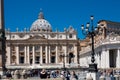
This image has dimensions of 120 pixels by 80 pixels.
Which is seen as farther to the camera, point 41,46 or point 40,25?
point 40,25

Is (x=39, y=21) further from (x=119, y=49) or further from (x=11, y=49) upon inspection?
(x=119, y=49)

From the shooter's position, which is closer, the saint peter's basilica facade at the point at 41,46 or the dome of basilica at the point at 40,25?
the saint peter's basilica facade at the point at 41,46

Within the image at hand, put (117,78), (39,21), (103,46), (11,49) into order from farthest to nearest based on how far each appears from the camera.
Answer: (39,21), (11,49), (103,46), (117,78)

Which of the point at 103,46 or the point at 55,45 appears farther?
the point at 55,45

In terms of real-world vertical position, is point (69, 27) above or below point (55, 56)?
above

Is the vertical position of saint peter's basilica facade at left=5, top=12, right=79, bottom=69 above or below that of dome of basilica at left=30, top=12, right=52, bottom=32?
below

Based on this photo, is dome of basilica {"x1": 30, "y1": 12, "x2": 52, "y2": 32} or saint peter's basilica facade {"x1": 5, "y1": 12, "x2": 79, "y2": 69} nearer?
saint peter's basilica facade {"x1": 5, "y1": 12, "x2": 79, "y2": 69}

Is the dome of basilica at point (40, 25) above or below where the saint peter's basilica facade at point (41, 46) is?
above

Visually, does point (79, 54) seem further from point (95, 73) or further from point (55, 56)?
point (95, 73)

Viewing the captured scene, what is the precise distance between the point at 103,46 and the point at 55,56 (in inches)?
2061

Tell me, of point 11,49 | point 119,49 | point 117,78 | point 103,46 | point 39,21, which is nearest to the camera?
point 117,78

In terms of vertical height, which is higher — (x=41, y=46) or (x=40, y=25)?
(x=40, y=25)

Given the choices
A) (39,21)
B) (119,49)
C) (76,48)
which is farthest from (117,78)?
(39,21)

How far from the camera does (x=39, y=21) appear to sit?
143m
